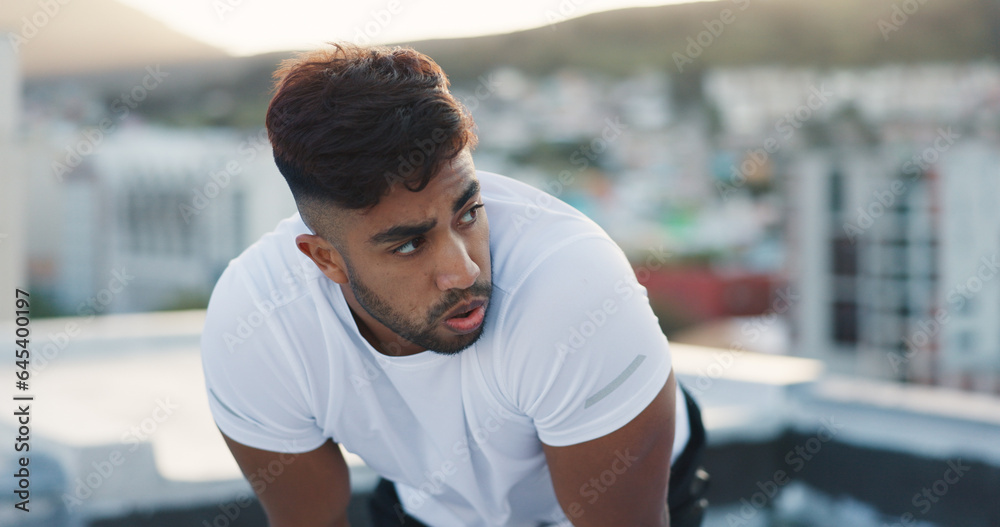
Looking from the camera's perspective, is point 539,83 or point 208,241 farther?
point 539,83

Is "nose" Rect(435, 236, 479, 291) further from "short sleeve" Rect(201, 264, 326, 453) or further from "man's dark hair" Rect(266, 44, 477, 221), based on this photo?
"short sleeve" Rect(201, 264, 326, 453)

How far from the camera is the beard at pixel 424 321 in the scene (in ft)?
4.14

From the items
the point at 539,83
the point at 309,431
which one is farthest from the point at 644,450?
A: the point at 539,83

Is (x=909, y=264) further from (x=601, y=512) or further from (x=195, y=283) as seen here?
(x=195, y=283)

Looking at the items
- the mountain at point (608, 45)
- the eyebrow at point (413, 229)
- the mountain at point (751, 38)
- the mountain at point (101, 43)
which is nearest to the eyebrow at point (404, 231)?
the eyebrow at point (413, 229)

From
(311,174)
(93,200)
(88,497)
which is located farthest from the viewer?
(93,200)

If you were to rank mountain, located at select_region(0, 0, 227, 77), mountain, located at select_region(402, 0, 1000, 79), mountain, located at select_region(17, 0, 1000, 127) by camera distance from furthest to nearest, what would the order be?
mountain, located at select_region(0, 0, 227, 77)
mountain, located at select_region(17, 0, 1000, 127)
mountain, located at select_region(402, 0, 1000, 79)

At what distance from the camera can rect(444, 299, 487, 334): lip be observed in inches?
49.6

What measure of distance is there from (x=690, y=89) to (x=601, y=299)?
32.2 ft

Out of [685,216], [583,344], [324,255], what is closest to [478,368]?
[583,344]

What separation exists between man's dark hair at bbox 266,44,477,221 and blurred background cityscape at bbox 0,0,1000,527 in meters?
0.19

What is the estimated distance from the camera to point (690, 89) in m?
10.5

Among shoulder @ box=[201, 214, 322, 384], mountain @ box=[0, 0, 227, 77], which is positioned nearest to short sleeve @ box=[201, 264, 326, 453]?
shoulder @ box=[201, 214, 322, 384]

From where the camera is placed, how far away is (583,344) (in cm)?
125
